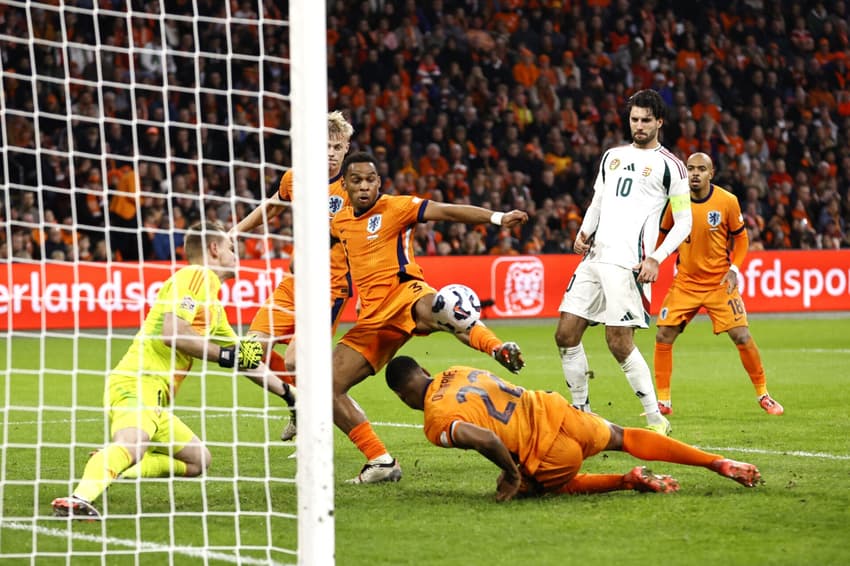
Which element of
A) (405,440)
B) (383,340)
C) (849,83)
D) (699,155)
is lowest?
(405,440)

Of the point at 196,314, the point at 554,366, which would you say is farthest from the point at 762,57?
the point at 196,314

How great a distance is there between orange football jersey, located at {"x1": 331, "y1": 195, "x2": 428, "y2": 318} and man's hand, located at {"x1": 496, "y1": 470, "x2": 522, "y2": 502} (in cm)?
143

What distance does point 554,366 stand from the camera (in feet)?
46.0

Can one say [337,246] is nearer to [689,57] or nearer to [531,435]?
[531,435]

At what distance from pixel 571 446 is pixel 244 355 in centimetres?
165

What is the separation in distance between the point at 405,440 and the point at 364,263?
1.77 m

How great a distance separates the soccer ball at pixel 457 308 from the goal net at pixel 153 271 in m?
0.94

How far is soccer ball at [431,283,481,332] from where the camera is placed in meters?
6.63

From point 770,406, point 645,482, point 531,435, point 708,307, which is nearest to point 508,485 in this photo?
point 531,435

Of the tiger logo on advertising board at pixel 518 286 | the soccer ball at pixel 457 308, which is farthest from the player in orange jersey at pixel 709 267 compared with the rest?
the tiger logo on advertising board at pixel 518 286

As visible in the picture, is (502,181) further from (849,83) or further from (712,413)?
(712,413)

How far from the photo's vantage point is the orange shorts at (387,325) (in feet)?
23.6

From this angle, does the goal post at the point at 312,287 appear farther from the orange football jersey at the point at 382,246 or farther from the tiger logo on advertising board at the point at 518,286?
the tiger logo on advertising board at the point at 518,286

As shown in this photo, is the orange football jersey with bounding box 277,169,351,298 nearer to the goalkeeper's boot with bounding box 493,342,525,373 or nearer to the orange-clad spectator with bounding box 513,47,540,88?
the goalkeeper's boot with bounding box 493,342,525,373
